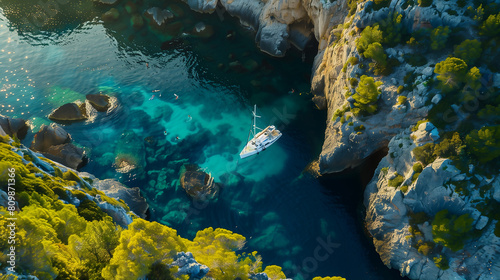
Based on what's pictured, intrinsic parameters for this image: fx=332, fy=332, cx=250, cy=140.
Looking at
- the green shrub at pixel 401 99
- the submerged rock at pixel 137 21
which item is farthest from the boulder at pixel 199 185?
the submerged rock at pixel 137 21

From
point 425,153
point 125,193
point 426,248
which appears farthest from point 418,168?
point 125,193

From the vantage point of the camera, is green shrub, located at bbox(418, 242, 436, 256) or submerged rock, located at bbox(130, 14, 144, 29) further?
submerged rock, located at bbox(130, 14, 144, 29)

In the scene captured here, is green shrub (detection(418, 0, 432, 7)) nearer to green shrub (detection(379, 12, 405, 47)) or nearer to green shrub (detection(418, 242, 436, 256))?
green shrub (detection(379, 12, 405, 47))

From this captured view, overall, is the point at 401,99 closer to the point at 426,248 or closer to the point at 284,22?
the point at 426,248

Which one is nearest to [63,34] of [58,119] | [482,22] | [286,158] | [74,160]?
[58,119]

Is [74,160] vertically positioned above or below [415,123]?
below

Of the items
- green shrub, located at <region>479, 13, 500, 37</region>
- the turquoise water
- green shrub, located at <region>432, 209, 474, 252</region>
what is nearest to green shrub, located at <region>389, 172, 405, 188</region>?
green shrub, located at <region>432, 209, 474, 252</region>

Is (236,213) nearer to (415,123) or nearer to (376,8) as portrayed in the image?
(415,123)
